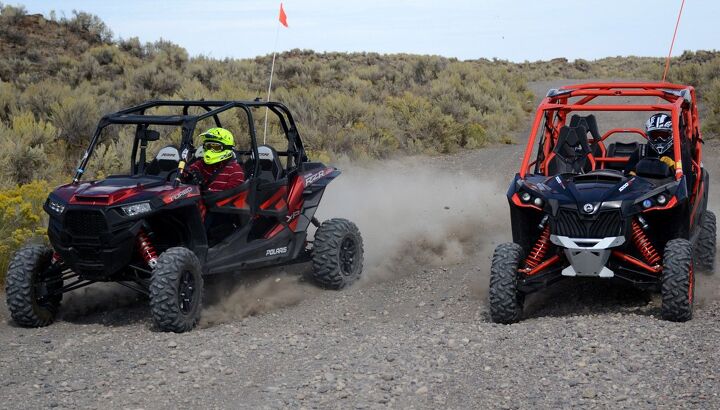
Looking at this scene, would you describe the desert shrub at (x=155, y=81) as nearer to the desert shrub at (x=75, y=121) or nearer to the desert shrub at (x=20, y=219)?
the desert shrub at (x=75, y=121)

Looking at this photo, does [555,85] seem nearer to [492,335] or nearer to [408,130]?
[408,130]

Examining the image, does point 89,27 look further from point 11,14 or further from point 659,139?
point 659,139

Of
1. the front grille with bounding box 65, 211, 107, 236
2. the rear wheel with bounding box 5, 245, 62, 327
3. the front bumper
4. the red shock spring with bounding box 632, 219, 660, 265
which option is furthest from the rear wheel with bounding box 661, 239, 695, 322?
the rear wheel with bounding box 5, 245, 62, 327

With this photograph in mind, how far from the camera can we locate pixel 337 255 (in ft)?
31.9


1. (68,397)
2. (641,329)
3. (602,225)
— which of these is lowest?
(68,397)

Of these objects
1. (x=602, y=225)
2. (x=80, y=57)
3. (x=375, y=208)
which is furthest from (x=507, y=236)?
(x=80, y=57)

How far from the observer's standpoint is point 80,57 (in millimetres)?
30609

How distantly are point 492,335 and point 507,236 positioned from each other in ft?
15.9

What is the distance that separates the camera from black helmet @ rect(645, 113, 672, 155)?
29.1ft

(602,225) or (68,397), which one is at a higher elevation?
(602,225)

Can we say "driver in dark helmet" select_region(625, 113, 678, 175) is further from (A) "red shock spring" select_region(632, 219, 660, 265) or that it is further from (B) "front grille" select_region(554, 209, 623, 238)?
(B) "front grille" select_region(554, 209, 623, 238)

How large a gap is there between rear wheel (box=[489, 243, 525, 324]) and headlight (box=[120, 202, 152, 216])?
2959 mm

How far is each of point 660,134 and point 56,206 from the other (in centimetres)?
560

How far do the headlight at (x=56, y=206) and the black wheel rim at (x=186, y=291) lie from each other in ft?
3.79
